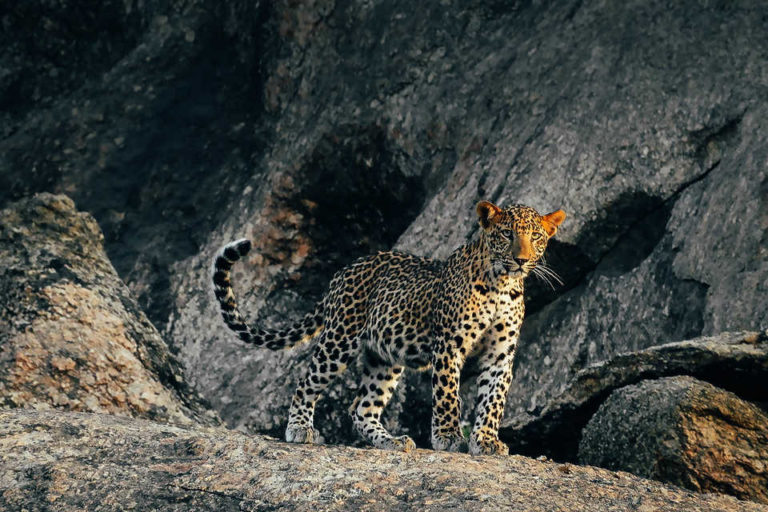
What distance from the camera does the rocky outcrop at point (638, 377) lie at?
823 centimetres

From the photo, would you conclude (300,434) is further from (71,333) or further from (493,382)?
(71,333)

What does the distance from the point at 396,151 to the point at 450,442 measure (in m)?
5.42

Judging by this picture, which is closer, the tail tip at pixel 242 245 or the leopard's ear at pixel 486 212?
the leopard's ear at pixel 486 212

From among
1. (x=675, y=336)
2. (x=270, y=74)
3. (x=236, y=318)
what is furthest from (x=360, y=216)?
(x=675, y=336)

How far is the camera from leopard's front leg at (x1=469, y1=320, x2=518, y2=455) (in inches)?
374

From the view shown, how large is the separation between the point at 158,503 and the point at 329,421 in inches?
235

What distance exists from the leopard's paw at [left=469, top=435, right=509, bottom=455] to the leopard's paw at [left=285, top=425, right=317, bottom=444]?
1.82 m

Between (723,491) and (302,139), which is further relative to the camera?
(302,139)

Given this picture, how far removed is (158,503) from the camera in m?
7.14

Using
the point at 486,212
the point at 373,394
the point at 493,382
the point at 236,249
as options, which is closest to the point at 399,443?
the point at 493,382

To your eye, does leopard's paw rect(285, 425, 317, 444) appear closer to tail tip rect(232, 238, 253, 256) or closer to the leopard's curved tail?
the leopard's curved tail

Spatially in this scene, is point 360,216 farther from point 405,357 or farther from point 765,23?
point 765,23

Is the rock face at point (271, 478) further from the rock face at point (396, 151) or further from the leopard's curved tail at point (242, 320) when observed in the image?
the leopard's curved tail at point (242, 320)

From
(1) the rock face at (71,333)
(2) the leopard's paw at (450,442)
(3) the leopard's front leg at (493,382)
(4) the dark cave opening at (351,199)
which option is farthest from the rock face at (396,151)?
(1) the rock face at (71,333)
